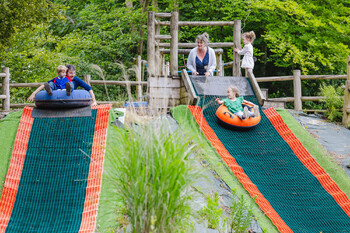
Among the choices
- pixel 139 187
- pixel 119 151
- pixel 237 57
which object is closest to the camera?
pixel 139 187

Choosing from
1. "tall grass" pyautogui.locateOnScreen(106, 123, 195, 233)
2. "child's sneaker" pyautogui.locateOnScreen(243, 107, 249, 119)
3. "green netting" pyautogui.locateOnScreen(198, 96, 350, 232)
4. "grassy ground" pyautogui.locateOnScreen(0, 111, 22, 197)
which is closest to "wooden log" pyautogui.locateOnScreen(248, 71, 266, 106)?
"green netting" pyautogui.locateOnScreen(198, 96, 350, 232)

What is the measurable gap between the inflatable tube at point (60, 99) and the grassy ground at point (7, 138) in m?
0.40

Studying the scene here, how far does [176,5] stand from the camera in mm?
15445

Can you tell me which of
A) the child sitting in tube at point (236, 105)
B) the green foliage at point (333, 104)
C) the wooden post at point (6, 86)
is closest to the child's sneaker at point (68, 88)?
the child sitting in tube at point (236, 105)

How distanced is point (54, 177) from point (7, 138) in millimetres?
→ 1229

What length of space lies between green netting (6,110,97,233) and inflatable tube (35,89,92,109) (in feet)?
0.78

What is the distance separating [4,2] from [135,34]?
274 inches

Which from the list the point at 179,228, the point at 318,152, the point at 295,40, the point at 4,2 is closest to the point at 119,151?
the point at 179,228

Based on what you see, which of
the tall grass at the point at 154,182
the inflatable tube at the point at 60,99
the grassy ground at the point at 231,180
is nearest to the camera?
the tall grass at the point at 154,182

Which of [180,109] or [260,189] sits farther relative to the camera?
[180,109]

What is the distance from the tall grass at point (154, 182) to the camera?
283 centimetres

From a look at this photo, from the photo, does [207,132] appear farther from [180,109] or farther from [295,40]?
[295,40]

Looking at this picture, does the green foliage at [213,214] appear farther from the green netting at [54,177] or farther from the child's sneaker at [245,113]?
the child's sneaker at [245,113]

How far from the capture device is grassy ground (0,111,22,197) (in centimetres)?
523
